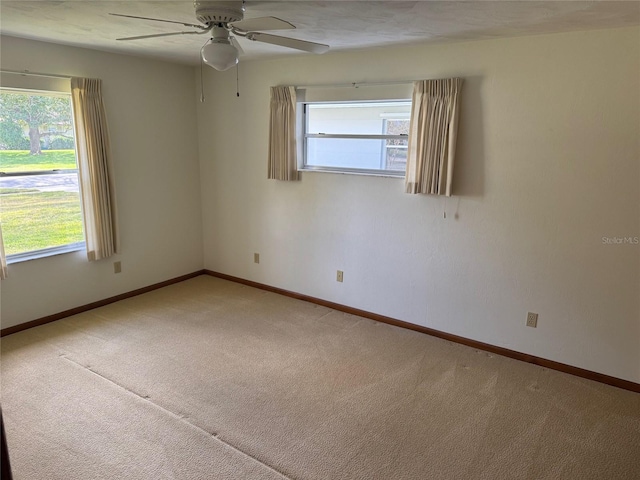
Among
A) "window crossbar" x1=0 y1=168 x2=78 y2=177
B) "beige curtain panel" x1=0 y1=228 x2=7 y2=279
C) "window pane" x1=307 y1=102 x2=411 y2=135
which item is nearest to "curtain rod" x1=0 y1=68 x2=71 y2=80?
"window crossbar" x1=0 y1=168 x2=78 y2=177

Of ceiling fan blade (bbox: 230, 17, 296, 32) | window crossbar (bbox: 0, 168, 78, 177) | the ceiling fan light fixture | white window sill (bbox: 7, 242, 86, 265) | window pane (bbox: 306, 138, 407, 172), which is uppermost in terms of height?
ceiling fan blade (bbox: 230, 17, 296, 32)

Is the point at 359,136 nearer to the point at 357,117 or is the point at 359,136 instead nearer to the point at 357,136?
the point at 357,136

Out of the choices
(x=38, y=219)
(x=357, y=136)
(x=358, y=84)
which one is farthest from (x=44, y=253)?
(x=358, y=84)

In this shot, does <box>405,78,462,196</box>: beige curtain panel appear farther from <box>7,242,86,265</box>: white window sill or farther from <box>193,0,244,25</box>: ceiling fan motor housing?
<box>7,242,86,265</box>: white window sill

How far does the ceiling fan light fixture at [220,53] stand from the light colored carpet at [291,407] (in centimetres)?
202

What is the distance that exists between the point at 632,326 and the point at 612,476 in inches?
44.9

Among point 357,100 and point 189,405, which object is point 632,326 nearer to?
point 357,100

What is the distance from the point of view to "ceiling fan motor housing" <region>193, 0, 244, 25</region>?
2129 mm

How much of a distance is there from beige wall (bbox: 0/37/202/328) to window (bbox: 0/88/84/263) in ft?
0.59

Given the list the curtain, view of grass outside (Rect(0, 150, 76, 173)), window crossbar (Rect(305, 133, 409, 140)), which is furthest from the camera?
the curtain

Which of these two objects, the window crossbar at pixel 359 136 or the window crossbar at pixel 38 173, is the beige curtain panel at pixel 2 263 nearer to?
the window crossbar at pixel 38 173

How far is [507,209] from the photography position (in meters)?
3.25

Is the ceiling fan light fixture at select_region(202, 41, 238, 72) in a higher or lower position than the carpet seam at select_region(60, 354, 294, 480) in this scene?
higher

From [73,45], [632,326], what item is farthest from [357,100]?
[632,326]
